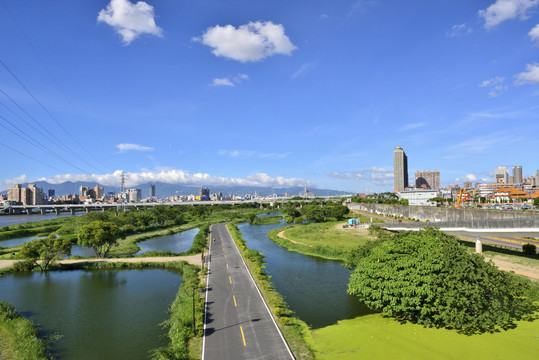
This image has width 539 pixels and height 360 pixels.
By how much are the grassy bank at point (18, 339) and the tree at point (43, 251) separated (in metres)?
19.3

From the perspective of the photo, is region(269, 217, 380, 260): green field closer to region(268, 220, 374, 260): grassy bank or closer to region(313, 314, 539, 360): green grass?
region(268, 220, 374, 260): grassy bank

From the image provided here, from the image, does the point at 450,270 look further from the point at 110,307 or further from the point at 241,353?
the point at 110,307

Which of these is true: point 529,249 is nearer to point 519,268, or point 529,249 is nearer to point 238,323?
point 519,268

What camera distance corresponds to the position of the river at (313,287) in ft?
94.3

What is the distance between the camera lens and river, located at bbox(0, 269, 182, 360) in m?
23.5

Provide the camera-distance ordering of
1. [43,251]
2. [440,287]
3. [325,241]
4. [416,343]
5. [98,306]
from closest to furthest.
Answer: [416,343] < [440,287] < [98,306] < [43,251] < [325,241]

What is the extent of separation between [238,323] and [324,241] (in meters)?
44.9

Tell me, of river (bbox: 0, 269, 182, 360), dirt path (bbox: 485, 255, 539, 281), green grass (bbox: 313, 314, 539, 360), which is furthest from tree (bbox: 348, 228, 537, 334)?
river (bbox: 0, 269, 182, 360)

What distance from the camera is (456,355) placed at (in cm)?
2039

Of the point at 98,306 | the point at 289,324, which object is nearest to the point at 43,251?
the point at 98,306

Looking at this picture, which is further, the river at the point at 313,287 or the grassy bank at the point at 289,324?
the river at the point at 313,287

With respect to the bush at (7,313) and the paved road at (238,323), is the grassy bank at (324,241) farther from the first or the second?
the bush at (7,313)

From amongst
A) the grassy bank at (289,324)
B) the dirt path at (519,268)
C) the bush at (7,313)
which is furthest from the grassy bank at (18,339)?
the dirt path at (519,268)

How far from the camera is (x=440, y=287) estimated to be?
2305 cm
